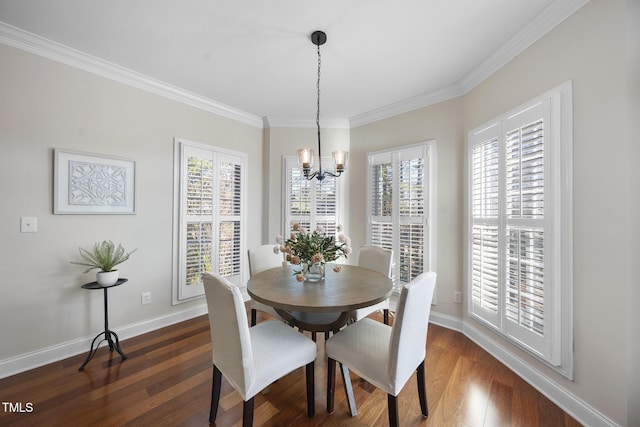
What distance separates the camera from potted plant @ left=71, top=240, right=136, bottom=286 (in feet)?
6.98

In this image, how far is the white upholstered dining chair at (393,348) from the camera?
125 centimetres

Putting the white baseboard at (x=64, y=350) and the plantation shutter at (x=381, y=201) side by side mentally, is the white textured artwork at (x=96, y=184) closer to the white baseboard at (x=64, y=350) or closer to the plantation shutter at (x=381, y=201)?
the white baseboard at (x=64, y=350)

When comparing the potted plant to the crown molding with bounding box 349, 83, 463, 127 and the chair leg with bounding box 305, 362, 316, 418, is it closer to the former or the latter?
the chair leg with bounding box 305, 362, 316, 418

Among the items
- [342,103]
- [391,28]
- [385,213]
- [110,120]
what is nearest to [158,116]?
[110,120]

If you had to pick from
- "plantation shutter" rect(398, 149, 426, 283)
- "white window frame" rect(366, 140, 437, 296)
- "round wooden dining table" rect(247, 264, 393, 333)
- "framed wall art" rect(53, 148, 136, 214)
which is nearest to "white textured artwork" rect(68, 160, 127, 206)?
"framed wall art" rect(53, 148, 136, 214)

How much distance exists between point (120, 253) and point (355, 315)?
2.29 meters

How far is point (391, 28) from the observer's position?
6.23 feet

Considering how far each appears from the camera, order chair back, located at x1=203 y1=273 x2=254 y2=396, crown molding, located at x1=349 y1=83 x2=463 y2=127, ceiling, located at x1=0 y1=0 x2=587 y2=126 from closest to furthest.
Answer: chair back, located at x1=203 y1=273 x2=254 y2=396 < ceiling, located at x1=0 y1=0 x2=587 y2=126 < crown molding, located at x1=349 y1=83 x2=463 y2=127

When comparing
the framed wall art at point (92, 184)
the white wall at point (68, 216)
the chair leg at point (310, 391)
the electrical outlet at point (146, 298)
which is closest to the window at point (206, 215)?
the white wall at point (68, 216)

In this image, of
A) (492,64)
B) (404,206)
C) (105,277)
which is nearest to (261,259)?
(105,277)

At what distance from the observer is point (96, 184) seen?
2.33 m

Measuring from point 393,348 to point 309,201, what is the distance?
265 cm

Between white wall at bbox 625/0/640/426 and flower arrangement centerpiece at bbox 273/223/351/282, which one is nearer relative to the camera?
white wall at bbox 625/0/640/426

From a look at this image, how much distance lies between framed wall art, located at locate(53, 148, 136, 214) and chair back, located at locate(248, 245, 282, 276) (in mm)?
1318
